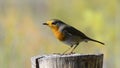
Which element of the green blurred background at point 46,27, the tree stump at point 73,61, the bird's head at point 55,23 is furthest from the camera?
the green blurred background at point 46,27

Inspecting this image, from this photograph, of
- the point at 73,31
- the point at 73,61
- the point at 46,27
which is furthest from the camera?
the point at 46,27

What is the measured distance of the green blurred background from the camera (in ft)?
31.9

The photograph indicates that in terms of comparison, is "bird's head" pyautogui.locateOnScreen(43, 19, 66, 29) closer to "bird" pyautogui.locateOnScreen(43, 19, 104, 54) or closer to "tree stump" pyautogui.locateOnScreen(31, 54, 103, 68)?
"bird" pyautogui.locateOnScreen(43, 19, 104, 54)

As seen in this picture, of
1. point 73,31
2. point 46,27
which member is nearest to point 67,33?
point 73,31

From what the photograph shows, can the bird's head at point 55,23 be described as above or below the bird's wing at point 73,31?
above

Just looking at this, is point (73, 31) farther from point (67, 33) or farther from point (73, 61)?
point (73, 61)

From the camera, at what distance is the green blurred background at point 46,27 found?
31.9ft

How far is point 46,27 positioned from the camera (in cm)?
992

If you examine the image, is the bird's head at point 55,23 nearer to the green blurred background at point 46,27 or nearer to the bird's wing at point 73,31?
the bird's wing at point 73,31

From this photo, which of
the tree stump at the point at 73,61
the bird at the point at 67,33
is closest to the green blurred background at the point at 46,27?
the bird at the point at 67,33

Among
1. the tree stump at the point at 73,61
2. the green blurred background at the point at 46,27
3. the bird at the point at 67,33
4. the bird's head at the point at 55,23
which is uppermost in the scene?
the green blurred background at the point at 46,27

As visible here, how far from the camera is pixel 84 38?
590cm

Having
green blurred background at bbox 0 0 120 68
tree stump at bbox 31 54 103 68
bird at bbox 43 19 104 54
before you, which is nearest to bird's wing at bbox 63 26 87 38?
bird at bbox 43 19 104 54

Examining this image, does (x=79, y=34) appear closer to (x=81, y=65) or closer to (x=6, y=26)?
(x=81, y=65)
